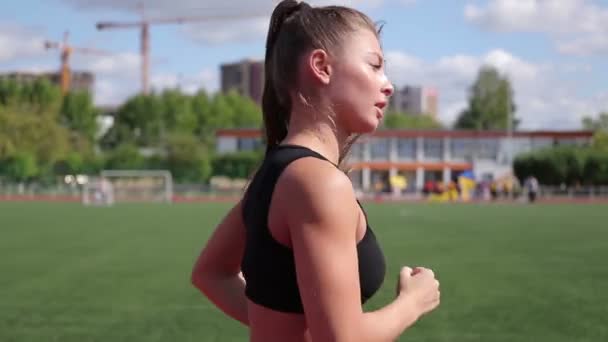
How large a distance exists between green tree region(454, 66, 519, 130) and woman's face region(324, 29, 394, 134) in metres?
101

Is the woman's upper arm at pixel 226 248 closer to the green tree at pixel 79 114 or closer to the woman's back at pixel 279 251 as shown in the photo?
the woman's back at pixel 279 251

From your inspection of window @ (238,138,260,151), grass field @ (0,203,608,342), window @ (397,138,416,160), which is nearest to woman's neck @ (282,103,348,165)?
grass field @ (0,203,608,342)

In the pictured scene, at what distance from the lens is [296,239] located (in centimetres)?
169

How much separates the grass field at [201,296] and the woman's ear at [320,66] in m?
5.51

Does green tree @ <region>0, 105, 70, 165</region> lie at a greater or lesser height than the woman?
lesser

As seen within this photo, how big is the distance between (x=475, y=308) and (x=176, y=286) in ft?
12.7

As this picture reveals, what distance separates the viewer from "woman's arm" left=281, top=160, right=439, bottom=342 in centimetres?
165

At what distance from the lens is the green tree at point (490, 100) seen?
10019 cm

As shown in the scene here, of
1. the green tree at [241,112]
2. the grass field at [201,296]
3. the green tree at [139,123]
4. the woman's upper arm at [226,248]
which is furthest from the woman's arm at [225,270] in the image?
the green tree at [241,112]

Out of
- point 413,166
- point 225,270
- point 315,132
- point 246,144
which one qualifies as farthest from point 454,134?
point 315,132

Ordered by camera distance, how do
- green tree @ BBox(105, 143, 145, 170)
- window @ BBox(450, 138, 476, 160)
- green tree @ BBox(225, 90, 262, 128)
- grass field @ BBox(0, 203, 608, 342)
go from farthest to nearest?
green tree @ BBox(225, 90, 262, 128)
window @ BBox(450, 138, 476, 160)
green tree @ BBox(105, 143, 145, 170)
grass field @ BBox(0, 203, 608, 342)

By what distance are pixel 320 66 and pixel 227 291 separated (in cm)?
70

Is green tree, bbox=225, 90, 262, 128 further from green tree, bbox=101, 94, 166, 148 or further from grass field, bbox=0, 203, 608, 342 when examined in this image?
grass field, bbox=0, 203, 608, 342

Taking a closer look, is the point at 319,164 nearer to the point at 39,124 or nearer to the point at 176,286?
the point at 176,286
